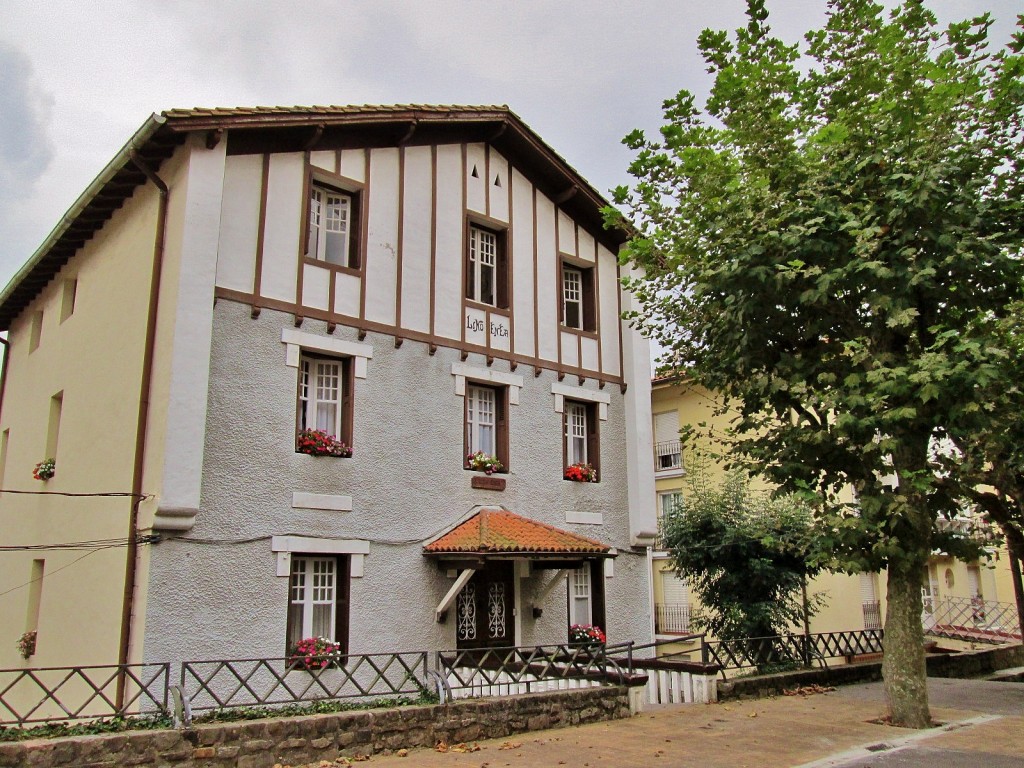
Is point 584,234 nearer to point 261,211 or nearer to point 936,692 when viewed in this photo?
point 261,211

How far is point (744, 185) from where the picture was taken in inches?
476

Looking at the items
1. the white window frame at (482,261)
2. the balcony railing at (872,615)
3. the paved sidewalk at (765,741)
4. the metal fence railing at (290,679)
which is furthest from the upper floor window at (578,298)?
the balcony railing at (872,615)

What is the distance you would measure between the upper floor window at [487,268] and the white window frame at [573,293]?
1638mm

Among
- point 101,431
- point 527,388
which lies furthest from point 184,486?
point 527,388

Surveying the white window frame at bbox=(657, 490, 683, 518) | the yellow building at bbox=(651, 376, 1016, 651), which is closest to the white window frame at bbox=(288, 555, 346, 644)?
the yellow building at bbox=(651, 376, 1016, 651)

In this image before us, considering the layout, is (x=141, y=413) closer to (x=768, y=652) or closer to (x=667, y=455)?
(x=768, y=652)

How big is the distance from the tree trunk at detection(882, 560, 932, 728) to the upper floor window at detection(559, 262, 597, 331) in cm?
797

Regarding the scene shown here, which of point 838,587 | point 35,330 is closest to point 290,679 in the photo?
point 35,330

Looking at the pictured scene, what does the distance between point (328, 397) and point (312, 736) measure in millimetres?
5678

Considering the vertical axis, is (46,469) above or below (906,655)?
above

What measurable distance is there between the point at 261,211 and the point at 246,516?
4.69 meters

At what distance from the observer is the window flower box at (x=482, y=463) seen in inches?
606

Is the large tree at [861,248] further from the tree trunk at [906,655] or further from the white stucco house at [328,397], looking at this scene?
the white stucco house at [328,397]

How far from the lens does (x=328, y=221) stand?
14688 mm
